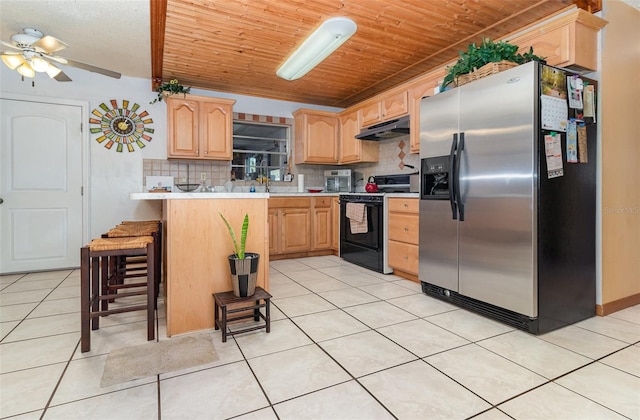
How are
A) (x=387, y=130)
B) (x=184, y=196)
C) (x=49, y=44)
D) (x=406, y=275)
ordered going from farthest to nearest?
(x=387, y=130) → (x=406, y=275) → (x=49, y=44) → (x=184, y=196)

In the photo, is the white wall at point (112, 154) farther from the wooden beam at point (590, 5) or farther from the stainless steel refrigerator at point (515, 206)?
the wooden beam at point (590, 5)

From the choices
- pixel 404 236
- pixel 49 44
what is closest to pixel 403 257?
pixel 404 236

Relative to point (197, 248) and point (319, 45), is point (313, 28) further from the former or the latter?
point (197, 248)

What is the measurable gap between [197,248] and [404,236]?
2.11m

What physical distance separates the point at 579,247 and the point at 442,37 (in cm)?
224

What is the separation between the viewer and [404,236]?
3.41 m

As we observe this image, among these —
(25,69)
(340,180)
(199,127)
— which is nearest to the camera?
(25,69)

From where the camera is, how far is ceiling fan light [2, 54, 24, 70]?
275 centimetres

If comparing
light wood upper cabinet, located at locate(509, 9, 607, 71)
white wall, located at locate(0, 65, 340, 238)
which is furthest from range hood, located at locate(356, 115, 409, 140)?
white wall, located at locate(0, 65, 340, 238)

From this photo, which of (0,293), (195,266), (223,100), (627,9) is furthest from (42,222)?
(627,9)

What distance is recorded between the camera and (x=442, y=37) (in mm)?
3188

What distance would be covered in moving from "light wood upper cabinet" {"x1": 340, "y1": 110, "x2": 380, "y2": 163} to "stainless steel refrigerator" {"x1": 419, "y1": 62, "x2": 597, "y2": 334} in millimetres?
2143

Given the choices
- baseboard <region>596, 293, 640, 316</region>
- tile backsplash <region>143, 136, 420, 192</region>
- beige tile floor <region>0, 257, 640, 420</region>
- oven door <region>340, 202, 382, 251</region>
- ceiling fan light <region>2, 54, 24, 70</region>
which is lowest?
beige tile floor <region>0, 257, 640, 420</region>

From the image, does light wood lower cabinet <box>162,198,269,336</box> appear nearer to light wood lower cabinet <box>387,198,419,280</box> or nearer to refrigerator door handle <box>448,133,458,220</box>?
refrigerator door handle <box>448,133,458,220</box>
